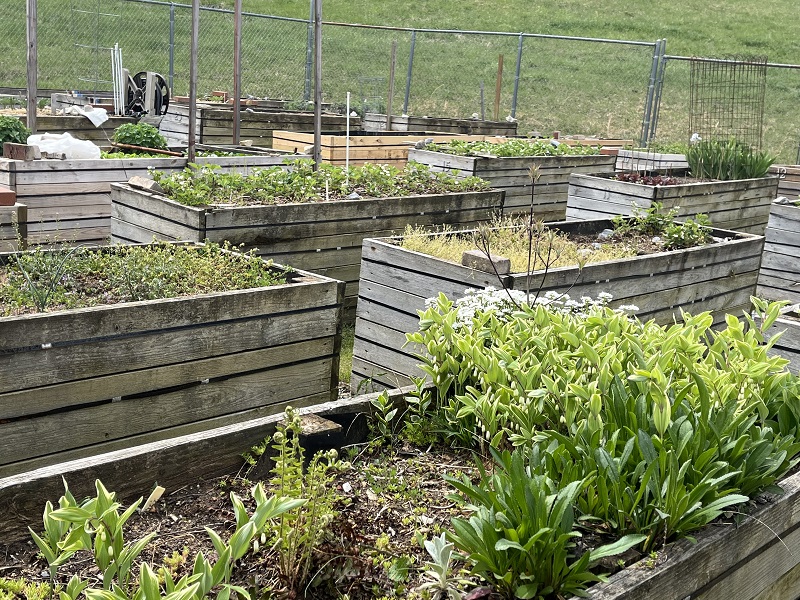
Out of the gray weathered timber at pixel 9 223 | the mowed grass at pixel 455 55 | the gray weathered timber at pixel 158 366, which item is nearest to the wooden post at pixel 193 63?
the gray weathered timber at pixel 9 223

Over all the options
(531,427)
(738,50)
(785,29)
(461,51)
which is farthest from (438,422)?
(785,29)

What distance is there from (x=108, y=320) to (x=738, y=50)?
39883mm

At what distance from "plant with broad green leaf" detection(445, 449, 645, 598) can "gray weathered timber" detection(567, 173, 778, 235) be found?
6.53 meters

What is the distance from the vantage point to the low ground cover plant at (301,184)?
6.63 m

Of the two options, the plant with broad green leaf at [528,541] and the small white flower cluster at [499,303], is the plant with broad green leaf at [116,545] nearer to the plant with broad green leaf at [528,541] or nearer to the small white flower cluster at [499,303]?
the plant with broad green leaf at [528,541]

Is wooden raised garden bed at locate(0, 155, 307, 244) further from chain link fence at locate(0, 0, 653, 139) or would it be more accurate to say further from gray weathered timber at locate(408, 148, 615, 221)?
chain link fence at locate(0, 0, 653, 139)

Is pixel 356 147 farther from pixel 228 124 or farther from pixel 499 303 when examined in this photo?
pixel 499 303

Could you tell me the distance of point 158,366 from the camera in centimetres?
417

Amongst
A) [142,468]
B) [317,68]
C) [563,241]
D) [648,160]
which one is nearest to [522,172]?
[648,160]

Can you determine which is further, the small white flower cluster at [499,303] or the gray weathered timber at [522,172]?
the gray weathered timber at [522,172]

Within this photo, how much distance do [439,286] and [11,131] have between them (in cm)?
573

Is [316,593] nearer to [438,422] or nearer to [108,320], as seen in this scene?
[438,422]

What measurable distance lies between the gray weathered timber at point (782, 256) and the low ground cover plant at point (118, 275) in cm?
579

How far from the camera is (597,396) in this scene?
2719 mm
